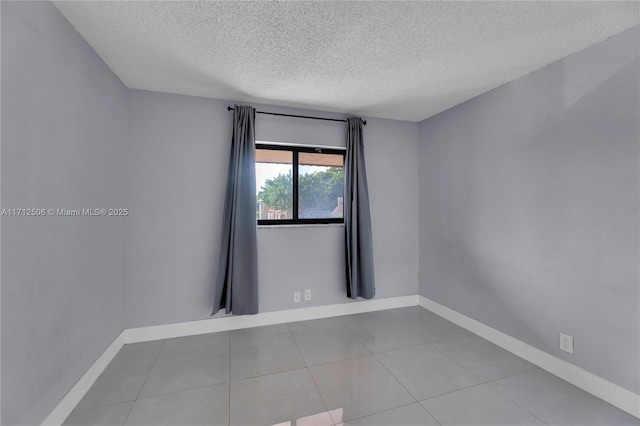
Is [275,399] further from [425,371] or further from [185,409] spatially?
[425,371]

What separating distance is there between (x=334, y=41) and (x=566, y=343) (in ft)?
9.08

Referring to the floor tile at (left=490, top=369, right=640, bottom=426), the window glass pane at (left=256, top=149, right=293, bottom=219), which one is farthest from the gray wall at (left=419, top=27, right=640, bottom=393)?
the window glass pane at (left=256, top=149, right=293, bottom=219)

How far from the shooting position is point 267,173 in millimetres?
3031

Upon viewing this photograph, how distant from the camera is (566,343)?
1982 mm

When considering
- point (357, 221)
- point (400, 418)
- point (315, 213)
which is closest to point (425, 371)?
point (400, 418)

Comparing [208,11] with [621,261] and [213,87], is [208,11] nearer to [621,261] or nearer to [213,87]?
[213,87]

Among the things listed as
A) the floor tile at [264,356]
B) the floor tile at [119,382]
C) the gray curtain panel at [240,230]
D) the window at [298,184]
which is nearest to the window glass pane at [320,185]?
the window at [298,184]

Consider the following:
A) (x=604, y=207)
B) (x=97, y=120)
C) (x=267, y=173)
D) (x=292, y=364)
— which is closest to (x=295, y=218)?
(x=267, y=173)

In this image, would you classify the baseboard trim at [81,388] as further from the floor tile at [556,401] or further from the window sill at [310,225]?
the floor tile at [556,401]

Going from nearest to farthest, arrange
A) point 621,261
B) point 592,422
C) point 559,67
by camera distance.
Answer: point 592,422, point 621,261, point 559,67

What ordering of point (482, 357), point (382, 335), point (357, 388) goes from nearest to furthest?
point (357, 388), point (482, 357), point (382, 335)

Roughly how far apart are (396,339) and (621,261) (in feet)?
5.76

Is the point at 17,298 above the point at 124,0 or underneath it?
underneath

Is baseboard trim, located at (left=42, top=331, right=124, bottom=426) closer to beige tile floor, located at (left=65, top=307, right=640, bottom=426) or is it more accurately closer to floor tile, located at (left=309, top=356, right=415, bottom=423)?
beige tile floor, located at (left=65, top=307, right=640, bottom=426)
